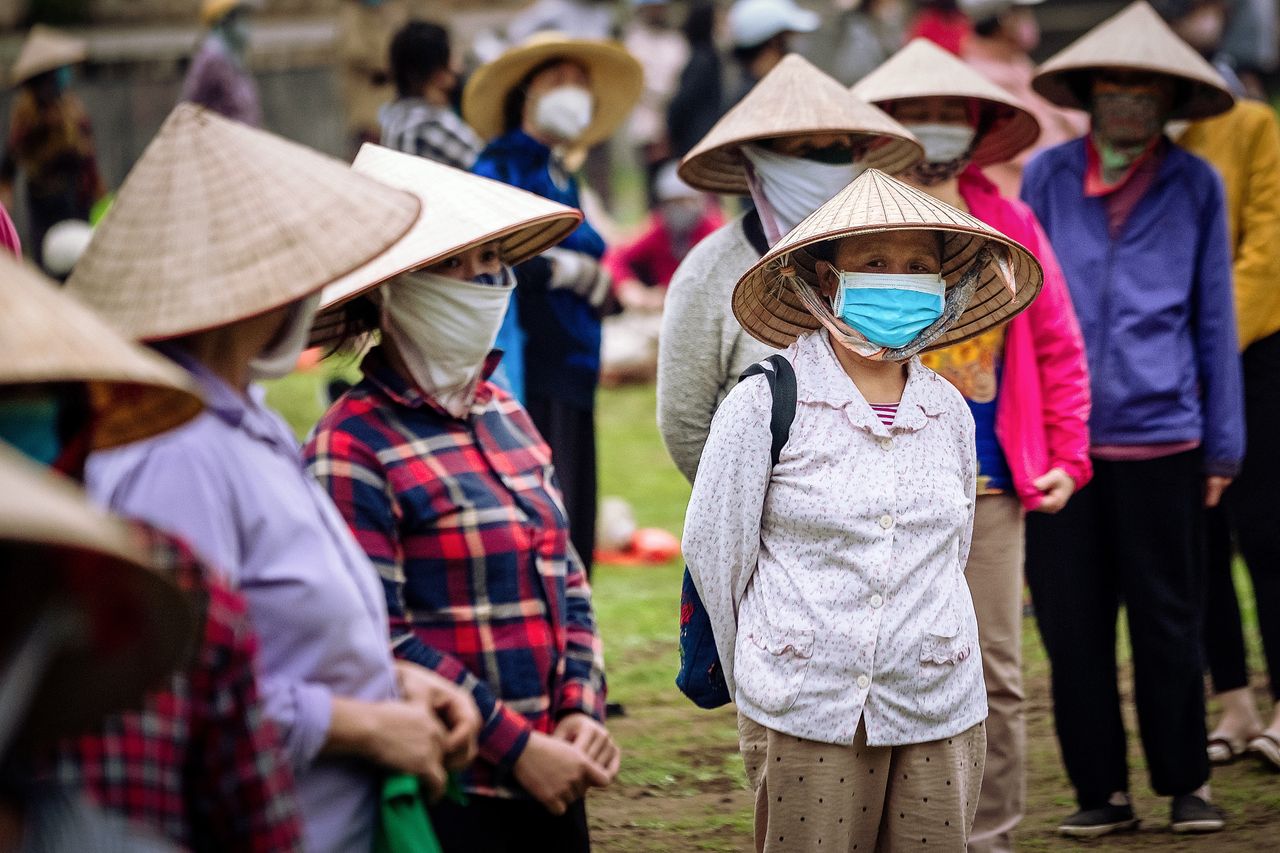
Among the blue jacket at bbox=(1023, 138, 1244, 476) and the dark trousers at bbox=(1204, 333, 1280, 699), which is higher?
the blue jacket at bbox=(1023, 138, 1244, 476)

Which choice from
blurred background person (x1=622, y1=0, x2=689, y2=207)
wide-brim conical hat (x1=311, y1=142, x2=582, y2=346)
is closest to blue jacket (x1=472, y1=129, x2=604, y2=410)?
wide-brim conical hat (x1=311, y1=142, x2=582, y2=346)

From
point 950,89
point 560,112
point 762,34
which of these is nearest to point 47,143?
point 762,34

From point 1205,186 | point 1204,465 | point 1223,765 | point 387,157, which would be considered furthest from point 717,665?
point 1223,765

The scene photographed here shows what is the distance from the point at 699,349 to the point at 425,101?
2.82 m

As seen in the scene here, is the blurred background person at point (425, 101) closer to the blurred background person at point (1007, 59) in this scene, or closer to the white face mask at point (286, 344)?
the blurred background person at point (1007, 59)

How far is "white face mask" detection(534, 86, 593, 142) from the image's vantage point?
6.46 metres

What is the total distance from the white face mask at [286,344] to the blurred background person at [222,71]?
31.1 ft

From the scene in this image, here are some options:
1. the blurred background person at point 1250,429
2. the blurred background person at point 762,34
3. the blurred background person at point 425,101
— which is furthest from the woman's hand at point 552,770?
the blurred background person at point 762,34

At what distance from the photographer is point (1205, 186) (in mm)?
5176

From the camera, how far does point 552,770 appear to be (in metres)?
3.14

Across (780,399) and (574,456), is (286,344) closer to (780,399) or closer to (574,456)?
(780,399)

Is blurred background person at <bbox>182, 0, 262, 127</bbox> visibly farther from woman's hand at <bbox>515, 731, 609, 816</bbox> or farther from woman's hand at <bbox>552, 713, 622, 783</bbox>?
woman's hand at <bbox>515, 731, 609, 816</bbox>

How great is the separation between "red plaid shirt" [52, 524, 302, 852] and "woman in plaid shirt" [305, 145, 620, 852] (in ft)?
2.64

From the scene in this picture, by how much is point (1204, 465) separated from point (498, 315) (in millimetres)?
2719
